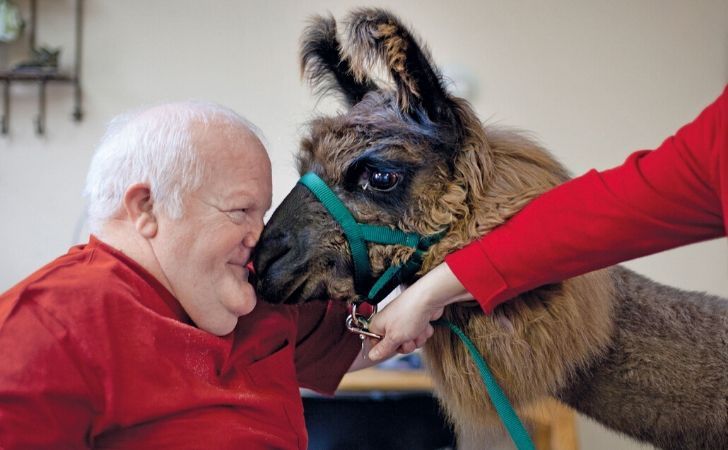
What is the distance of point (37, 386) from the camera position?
2.52ft

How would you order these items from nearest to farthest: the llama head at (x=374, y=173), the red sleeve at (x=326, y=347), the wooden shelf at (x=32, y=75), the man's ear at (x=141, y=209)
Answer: the man's ear at (x=141, y=209) < the llama head at (x=374, y=173) < the red sleeve at (x=326, y=347) < the wooden shelf at (x=32, y=75)

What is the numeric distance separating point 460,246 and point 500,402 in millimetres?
247

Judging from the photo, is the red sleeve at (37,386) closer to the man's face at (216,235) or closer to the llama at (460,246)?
the man's face at (216,235)

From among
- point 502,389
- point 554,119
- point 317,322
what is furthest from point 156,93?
point 502,389

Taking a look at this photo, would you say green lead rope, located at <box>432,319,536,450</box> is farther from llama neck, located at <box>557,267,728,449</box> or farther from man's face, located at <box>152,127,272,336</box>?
man's face, located at <box>152,127,272,336</box>

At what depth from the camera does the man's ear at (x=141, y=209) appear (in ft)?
3.14

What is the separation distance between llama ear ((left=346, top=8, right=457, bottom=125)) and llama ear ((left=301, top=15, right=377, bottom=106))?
155 millimetres

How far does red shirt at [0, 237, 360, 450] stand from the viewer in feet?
2.56

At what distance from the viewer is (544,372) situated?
1093 millimetres

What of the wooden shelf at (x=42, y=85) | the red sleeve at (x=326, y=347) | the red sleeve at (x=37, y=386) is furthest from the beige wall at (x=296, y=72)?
the red sleeve at (x=37, y=386)

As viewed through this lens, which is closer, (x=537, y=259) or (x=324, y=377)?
(x=537, y=259)

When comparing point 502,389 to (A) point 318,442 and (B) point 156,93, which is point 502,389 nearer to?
(A) point 318,442

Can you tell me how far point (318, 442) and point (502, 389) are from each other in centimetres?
105

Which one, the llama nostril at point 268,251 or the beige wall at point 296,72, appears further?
the beige wall at point 296,72
